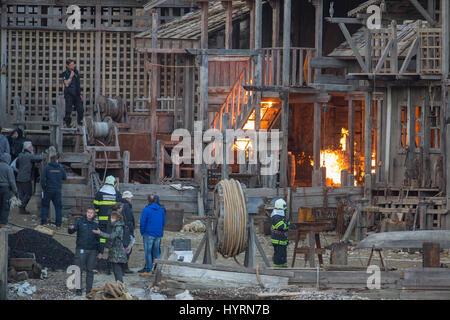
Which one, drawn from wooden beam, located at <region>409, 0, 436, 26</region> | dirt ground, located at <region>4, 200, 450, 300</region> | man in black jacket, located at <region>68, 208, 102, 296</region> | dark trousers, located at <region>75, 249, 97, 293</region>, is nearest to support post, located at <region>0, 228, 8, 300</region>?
dirt ground, located at <region>4, 200, 450, 300</region>

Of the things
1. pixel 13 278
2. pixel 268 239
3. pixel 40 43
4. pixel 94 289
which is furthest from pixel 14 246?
pixel 40 43

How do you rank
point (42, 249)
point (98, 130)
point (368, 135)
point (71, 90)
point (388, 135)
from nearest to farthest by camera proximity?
point (42, 249) < point (98, 130) < point (368, 135) < point (388, 135) < point (71, 90)

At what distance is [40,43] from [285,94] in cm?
883

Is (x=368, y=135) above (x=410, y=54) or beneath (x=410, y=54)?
beneath

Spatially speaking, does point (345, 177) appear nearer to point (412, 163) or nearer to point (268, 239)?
point (412, 163)

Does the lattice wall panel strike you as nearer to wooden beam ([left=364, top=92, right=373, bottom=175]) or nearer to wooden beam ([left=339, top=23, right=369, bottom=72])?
wooden beam ([left=364, top=92, right=373, bottom=175])

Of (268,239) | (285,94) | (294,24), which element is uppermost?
(294,24)

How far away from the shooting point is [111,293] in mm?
15414

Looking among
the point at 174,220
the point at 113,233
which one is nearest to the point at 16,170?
the point at 174,220

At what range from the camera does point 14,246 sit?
60.5 feet

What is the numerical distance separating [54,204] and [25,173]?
3.82 feet

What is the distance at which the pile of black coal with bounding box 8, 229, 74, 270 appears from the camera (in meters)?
18.4

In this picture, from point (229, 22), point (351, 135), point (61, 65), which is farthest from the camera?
point (61, 65)

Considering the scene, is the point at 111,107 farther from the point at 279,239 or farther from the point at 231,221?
the point at 231,221
